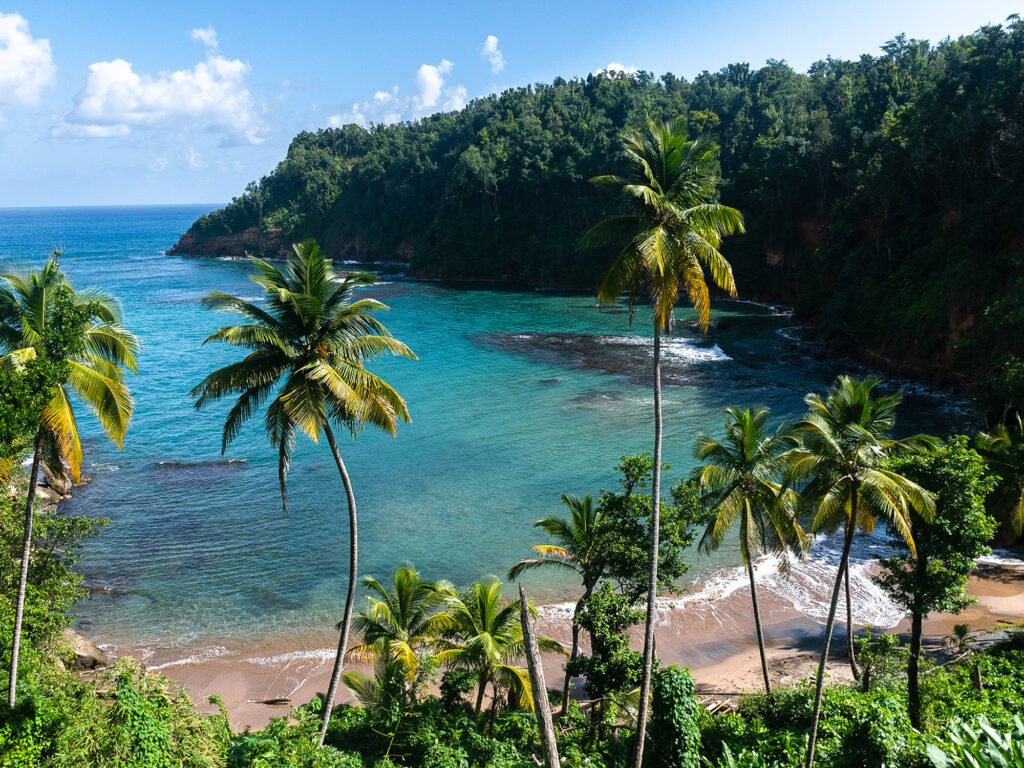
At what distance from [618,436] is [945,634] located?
65.4 ft

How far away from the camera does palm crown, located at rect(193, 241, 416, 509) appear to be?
12469 millimetres

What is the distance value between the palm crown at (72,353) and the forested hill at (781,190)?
39868 mm

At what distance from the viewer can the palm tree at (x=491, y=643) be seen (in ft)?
49.6

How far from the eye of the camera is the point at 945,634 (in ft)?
71.5

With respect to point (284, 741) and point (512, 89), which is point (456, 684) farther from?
point (512, 89)

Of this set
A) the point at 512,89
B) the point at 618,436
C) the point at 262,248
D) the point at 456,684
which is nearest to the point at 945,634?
the point at 456,684

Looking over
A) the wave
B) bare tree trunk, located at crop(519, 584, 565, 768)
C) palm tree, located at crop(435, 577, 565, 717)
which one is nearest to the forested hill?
palm tree, located at crop(435, 577, 565, 717)

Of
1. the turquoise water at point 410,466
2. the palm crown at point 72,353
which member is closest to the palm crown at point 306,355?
the palm crown at point 72,353

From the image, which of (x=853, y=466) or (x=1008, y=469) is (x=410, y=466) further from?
(x=1008, y=469)

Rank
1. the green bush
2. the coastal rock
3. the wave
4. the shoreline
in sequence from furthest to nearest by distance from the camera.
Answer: the wave, the coastal rock, the shoreline, the green bush

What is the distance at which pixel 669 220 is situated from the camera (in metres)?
13.0

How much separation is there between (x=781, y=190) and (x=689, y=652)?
6683cm

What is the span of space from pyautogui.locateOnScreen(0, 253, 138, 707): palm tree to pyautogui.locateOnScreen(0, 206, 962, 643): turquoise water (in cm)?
1262

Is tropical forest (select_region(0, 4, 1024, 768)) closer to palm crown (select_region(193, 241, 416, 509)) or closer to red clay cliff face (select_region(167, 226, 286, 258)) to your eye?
palm crown (select_region(193, 241, 416, 509))
